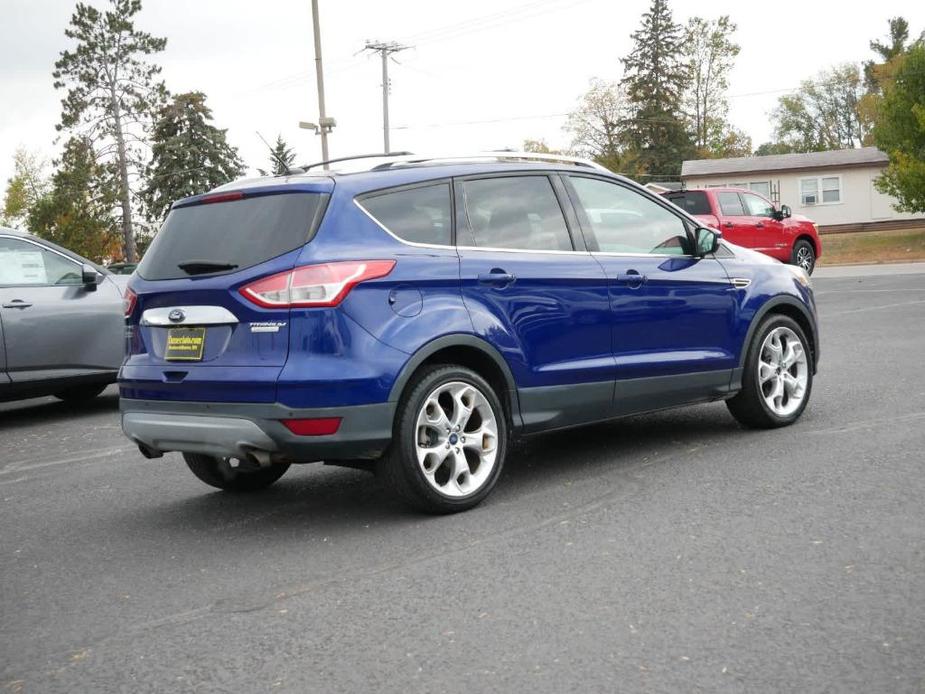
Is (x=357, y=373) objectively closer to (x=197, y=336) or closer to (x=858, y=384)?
(x=197, y=336)

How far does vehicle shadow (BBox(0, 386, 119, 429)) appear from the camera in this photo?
10.4m

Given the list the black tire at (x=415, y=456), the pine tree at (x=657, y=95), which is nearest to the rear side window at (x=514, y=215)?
the black tire at (x=415, y=456)

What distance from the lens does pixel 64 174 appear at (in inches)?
2355

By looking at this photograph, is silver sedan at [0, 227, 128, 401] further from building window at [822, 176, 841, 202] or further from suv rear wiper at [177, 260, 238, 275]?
building window at [822, 176, 841, 202]

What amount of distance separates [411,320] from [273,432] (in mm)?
841

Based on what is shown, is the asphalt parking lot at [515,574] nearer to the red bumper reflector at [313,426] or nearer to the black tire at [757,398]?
the black tire at [757,398]

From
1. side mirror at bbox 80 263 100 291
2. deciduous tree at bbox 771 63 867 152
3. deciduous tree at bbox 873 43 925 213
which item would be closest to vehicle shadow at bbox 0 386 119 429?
side mirror at bbox 80 263 100 291

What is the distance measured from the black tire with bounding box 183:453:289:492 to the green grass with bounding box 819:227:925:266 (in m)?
30.9

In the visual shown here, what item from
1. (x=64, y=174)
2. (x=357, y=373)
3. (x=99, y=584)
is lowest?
(x=99, y=584)

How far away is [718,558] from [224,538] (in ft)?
7.84

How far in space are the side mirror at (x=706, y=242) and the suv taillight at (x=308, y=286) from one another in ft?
8.65

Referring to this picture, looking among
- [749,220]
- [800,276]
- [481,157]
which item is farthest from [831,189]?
[481,157]

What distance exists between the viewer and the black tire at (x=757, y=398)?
737 centimetres

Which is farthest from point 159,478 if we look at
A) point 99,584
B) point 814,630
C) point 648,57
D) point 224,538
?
point 648,57
